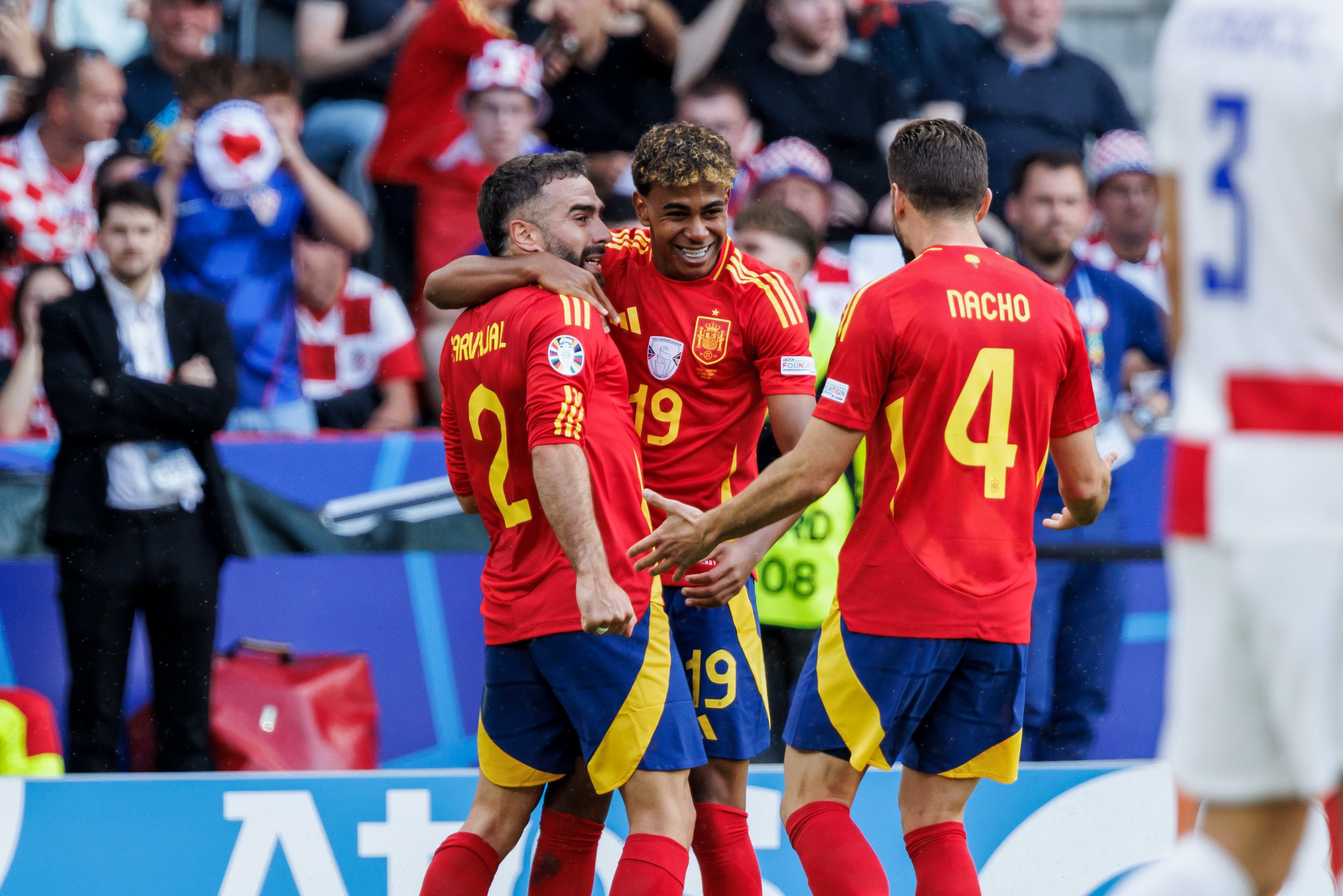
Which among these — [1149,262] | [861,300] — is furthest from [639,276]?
[1149,262]

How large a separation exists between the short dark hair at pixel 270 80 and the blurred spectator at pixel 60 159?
78cm

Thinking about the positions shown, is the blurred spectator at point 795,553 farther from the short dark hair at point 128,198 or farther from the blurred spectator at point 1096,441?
the short dark hair at point 128,198

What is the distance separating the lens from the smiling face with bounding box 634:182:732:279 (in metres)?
3.84

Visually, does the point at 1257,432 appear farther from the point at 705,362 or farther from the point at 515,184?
the point at 515,184

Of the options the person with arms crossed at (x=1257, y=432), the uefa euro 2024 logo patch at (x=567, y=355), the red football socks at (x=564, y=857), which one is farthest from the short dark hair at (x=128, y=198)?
the person with arms crossed at (x=1257, y=432)

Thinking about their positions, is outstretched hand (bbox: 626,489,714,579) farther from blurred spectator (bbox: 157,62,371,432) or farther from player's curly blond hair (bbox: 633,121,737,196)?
blurred spectator (bbox: 157,62,371,432)

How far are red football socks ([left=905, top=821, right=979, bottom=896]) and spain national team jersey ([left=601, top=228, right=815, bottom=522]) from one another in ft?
3.33

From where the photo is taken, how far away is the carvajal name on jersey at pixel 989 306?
11.5ft

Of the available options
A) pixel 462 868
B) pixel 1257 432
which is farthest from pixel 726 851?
pixel 1257 432

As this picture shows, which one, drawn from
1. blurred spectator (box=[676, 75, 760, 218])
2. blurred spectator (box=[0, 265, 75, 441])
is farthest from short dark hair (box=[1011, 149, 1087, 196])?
blurred spectator (box=[0, 265, 75, 441])

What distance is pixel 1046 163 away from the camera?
650cm

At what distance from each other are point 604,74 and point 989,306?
4.28 m

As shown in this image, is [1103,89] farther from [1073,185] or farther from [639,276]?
[639,276]

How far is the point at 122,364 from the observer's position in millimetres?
5656
